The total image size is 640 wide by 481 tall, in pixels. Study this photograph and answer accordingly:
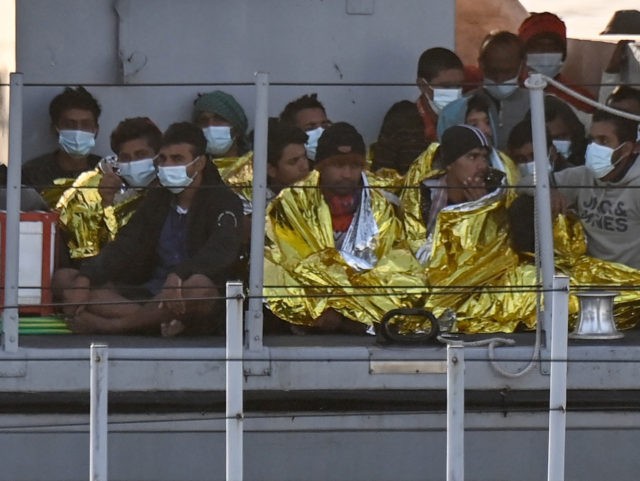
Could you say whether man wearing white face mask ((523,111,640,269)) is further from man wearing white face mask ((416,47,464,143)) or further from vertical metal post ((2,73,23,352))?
vertical metal post ((2,73,23,352))

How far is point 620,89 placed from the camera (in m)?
6.76

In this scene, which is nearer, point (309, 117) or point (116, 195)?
point (116, 195)

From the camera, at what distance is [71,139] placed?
659 cm

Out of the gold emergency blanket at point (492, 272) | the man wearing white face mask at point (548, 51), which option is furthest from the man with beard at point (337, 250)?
the man wearing white face mask at point (548, 51)

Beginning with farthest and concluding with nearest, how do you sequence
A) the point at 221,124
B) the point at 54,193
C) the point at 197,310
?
the point at 221,124, the point at 54,193, the point at 197,310

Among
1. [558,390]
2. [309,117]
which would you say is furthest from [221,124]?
[558,390]

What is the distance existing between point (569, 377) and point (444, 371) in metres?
0.40

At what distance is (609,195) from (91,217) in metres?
1.88

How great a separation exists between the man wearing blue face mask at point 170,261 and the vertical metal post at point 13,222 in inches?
8.5

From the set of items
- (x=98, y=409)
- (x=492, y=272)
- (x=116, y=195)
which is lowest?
(x=98, y=409)

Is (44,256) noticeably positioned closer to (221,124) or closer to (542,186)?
(221,124)

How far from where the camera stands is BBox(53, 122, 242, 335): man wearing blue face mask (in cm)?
558

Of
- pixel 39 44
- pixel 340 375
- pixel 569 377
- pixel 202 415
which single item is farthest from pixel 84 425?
pixel 39 44

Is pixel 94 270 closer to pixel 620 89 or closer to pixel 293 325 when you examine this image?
pixel 293 325
